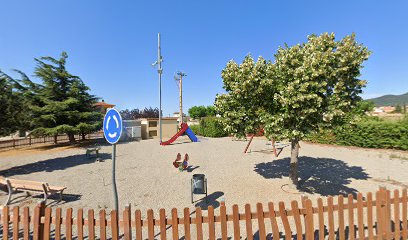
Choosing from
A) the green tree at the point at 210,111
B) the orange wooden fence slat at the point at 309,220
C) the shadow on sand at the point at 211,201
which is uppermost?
the green tree at the point at 210,111

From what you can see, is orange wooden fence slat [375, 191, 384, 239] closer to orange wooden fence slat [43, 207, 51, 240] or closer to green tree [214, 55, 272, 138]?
green tree [214, 55, 272, 138]

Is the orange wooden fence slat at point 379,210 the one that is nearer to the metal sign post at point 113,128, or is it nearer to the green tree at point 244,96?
the green tree at point 244,96

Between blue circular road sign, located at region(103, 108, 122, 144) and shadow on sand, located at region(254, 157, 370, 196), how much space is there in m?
6.72

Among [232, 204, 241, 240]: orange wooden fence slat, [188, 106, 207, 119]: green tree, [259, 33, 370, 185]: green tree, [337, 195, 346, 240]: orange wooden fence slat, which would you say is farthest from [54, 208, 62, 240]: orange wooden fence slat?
[188, 106, 207, 119]: green tree

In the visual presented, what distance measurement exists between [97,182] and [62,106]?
13837 millimetres

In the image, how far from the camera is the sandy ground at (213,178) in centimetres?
683

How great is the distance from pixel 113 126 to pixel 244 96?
4.34 metres

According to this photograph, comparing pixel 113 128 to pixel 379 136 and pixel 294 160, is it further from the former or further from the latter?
pixel 379 136

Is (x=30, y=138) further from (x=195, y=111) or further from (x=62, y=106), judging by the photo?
(x=195, y=111)

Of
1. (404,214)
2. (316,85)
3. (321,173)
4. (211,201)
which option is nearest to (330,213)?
(404,214)

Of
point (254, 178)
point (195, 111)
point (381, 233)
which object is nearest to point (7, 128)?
point (254, 178)

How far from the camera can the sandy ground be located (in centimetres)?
683

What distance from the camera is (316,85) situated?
5.61 m

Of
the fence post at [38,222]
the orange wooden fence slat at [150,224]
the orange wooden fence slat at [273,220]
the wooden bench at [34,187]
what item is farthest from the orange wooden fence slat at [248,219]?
the wooden bench at [34,187]
